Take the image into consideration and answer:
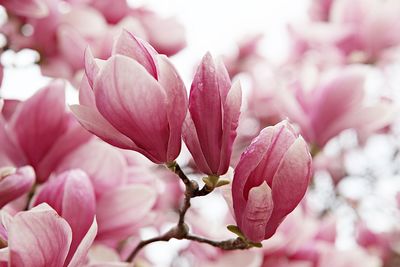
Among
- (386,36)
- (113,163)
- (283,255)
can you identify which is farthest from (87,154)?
(386,36)

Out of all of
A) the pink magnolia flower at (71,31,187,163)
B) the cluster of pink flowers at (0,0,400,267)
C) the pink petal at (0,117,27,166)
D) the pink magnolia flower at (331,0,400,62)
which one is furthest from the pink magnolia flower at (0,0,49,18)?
the pink magnolia flower at (331,0,400,62)

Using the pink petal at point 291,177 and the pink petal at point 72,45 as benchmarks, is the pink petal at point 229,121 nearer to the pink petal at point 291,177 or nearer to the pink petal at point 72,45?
the pink petal at point 291,177

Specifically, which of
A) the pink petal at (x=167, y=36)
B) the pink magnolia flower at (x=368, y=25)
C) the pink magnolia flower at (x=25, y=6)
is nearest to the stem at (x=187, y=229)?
the pink magnolia flower at (x=25, y=6)

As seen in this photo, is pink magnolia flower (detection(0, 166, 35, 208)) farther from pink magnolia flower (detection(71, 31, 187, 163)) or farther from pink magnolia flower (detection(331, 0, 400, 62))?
pink magnolia flower (detection(331, 0, 400, 62))

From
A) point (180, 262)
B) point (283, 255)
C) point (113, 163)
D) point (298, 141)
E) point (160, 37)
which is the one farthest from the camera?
point (180, 262)

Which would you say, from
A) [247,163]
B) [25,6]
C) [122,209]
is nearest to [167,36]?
[25,6]

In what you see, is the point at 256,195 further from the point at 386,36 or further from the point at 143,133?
the point at 386,36
